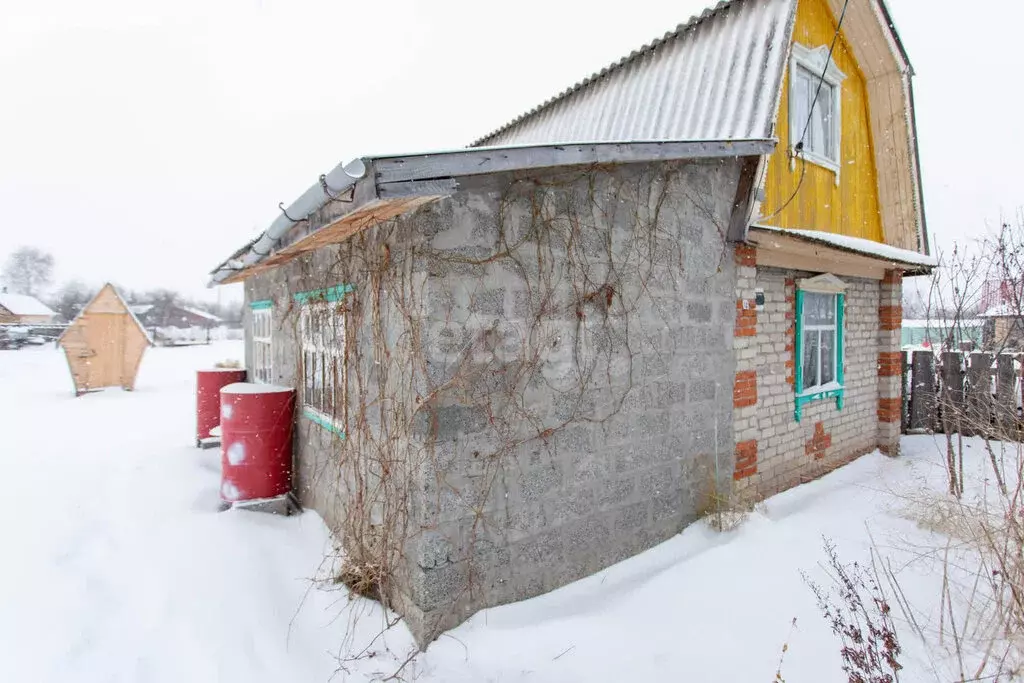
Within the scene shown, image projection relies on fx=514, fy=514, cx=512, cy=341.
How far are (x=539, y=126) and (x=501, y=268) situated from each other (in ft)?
18.8

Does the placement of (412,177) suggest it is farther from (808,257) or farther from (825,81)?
(825,81)

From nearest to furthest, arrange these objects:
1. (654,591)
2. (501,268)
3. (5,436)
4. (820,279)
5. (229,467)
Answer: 1. (501,268)
2. (654,591)
3. (229,467)
4. (820,279)
5. (5,436)

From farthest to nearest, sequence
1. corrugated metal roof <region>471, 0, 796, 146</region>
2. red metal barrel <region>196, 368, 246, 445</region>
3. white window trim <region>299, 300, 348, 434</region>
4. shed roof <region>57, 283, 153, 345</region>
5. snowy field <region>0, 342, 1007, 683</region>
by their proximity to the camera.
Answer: shed roof <region>57, 283, 153, 345</region> < red metal barrel <region>196, 368, 246, 445</region> < corrugated metal roof <region>471, 0, 796, 146</region> < white window trim <region>299, 300, 348, 434</region> < snowy field <region>0, 342, 1007, 683</region>

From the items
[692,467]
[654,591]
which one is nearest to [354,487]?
[654,591]

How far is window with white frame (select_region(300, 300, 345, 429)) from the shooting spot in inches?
163

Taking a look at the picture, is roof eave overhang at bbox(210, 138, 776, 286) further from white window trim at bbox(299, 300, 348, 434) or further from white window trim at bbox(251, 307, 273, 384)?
white window trim at bbox(251, 307, 273, 384)

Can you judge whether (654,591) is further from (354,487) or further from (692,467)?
(354,487)

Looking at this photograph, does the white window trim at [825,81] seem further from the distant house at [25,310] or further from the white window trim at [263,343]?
the distant house at [25,310]

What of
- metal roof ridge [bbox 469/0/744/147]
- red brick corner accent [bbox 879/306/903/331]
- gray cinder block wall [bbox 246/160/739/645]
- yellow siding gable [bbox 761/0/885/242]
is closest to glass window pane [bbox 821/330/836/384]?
yellow siding gable [bbox 761/0/885/242]

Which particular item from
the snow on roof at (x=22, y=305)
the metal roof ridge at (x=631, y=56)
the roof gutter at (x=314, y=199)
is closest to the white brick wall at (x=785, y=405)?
the metal roof ridge at (x=631, y=56)

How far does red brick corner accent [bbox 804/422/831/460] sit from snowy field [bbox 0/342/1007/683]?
0.68 metres

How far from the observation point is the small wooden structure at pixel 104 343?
40.4 ft

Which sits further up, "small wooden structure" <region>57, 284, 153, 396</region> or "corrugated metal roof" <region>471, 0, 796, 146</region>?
"corrugated metal roof" <region>471, 0, 796, 146</region>

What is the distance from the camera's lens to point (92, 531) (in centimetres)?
431
